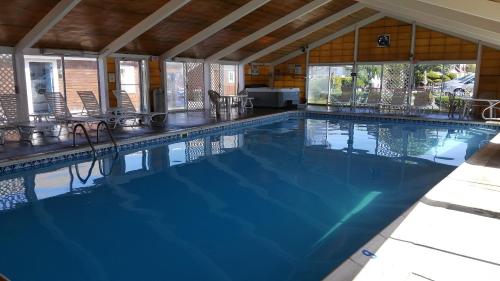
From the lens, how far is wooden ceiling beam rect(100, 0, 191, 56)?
7688 millimetres

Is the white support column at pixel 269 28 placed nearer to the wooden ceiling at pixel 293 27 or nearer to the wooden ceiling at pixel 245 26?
the wooden ceiling at pixel 245 26

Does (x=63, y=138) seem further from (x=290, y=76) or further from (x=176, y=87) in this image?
(x=290, y=76)

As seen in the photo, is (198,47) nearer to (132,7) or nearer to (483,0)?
(132,7)

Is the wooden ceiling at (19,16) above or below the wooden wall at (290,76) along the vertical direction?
above

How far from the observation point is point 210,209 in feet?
13.9

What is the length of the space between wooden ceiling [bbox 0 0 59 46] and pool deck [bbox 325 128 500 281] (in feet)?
21.4

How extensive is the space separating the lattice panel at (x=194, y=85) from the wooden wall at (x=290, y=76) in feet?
13.6

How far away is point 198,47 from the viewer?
11.2 meters

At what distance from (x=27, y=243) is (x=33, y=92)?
851 cm

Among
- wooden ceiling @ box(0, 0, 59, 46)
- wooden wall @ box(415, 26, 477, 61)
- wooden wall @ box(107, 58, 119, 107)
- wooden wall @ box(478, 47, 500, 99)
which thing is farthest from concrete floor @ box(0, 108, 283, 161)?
wooden wall @ box(478, 47, 500, 99)

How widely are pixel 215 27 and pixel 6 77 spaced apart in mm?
4779

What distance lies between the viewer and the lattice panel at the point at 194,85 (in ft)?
42.0

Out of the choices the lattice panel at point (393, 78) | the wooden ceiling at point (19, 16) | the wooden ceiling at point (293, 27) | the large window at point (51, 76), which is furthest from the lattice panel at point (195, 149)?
the lattice panel at point (393, 78)

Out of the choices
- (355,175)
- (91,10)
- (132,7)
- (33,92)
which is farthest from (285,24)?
(33,92)
